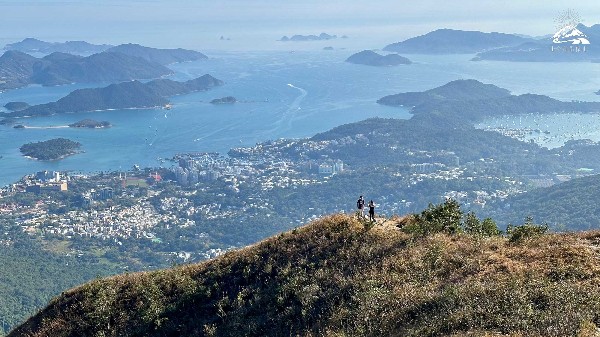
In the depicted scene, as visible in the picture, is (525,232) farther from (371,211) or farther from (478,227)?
(371,211)

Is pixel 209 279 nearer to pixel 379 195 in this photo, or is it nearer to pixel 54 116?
pixel 379 195

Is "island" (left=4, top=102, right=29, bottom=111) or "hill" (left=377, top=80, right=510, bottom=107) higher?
"island" (left=4, top=102, right=29, bottom=111)

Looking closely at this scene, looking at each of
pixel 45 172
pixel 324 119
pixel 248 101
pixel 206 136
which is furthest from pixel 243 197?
Result: pixel 248 101

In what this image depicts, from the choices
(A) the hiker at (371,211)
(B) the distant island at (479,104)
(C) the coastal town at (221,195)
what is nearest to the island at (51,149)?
(C) the coastal town at (221,195)

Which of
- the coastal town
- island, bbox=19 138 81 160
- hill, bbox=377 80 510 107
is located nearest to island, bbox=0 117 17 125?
island, bbox=19 138 81 160

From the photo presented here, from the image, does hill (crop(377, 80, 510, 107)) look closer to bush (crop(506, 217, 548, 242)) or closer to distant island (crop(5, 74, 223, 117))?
distant island (crop(5, 74, 223, 117))

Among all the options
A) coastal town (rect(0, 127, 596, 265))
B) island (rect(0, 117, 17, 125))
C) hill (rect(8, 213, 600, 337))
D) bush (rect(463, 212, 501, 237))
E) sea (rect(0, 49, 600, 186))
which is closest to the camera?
hill (rect(8, 213, 600, 337))

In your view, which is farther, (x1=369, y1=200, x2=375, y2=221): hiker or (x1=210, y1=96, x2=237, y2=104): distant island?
(x1=210, y1=96, x2=237, y2=104): distant island
